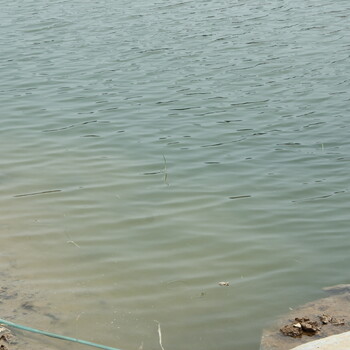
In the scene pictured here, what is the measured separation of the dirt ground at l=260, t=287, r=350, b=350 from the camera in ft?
14.5

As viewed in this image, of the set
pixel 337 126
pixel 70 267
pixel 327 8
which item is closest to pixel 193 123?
pixel 337 126

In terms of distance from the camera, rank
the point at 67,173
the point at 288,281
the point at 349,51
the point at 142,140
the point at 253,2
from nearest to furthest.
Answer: the point at 288,281 < the point at 67,173 < the point at 142,140 < the point at 349,51 < the point at 253,2

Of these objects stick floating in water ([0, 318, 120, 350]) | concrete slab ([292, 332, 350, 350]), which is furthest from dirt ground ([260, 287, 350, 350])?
stick floating in water ([0, 318, 120, 350])

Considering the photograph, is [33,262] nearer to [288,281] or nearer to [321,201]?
[288,281]

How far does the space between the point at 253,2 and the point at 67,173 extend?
873cm

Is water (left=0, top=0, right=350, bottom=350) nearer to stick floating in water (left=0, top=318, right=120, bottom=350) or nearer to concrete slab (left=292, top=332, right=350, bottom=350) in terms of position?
stick floating in water (left=0, top=318, right=120, bottom=350)

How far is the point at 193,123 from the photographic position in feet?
28.3

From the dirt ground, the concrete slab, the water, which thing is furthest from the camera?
the water

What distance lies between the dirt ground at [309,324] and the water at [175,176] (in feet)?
0.51

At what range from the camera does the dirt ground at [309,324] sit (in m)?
4.42

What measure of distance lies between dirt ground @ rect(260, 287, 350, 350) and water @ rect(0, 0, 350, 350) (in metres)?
0.15

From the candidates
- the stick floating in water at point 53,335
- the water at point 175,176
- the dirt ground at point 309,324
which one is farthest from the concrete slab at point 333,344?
the stick floating in water at point 53,335

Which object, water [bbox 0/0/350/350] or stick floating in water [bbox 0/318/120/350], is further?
water [bbox 0/0/350/350]

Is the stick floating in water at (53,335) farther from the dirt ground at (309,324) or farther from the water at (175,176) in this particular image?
the dirt ground at (309,324)
